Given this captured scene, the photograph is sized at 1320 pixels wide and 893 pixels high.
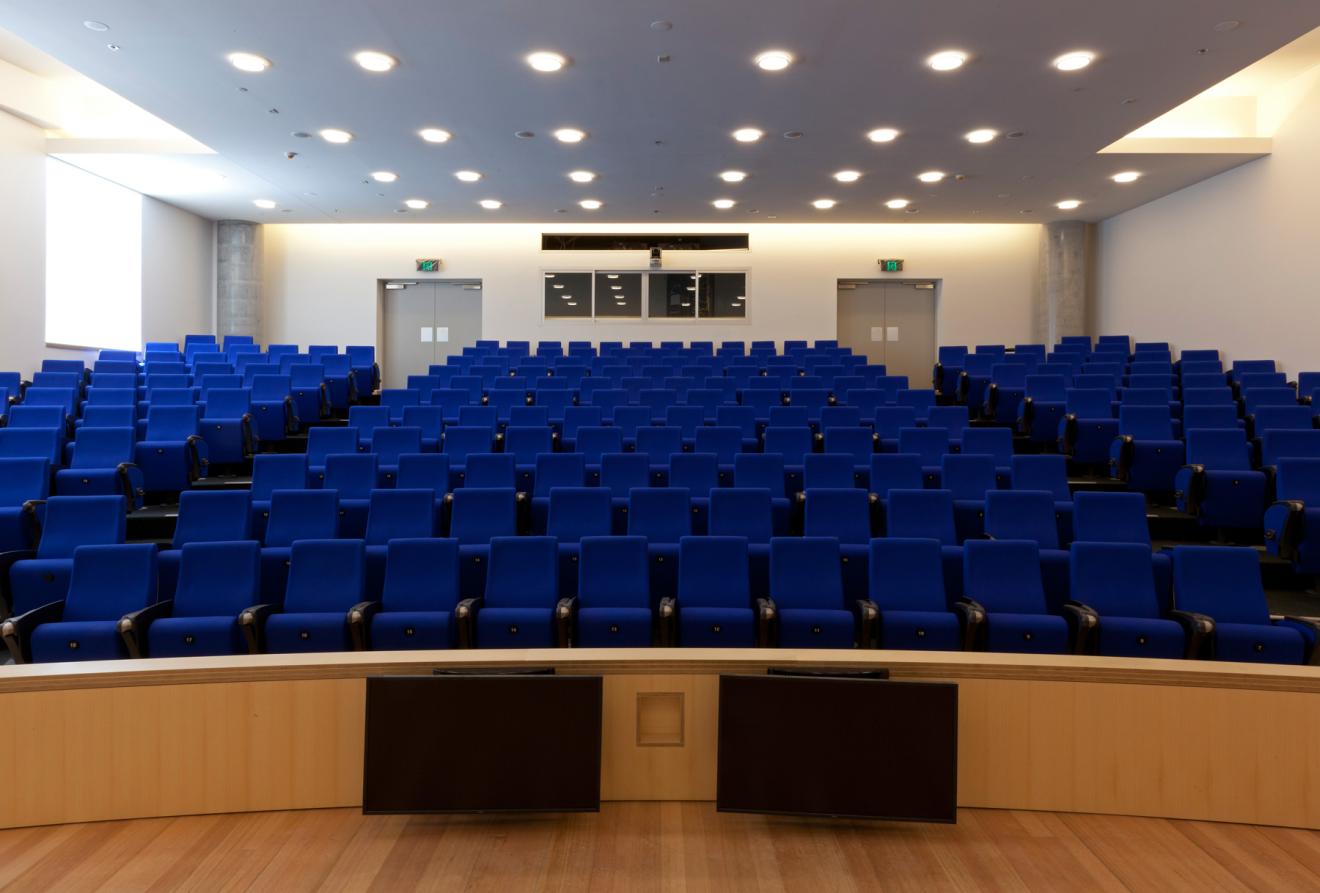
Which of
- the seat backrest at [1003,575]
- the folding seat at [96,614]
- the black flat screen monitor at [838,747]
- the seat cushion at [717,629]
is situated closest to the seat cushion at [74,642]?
the folding seat at [96,614]

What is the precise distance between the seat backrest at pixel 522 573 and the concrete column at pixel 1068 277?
8398 mm

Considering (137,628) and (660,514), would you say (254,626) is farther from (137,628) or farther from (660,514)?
(660,514)

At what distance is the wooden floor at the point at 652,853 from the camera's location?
172 cm

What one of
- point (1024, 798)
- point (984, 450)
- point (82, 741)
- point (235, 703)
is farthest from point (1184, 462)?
point (82, 741)

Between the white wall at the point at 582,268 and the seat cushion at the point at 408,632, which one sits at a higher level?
the white wall at the point at 582,268

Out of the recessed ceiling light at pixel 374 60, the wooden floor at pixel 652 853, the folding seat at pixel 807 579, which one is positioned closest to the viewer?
the wooden floor at pixel 652 853

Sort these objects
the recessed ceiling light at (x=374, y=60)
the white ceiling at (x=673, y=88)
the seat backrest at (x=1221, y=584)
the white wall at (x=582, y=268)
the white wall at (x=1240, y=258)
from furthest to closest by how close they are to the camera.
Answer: the white wall at (x=582, y=268), the white wall at (x=1240, y=258), the recessed ceiling light at (x=374, y=60), the white ceiling at (x=673, y=88), the seat backrest at (x=1221, y=584)

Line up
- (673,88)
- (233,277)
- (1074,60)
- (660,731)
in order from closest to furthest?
(660,731)
(1074,60)
(673,88)
(233,277)

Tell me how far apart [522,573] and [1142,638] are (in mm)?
2382

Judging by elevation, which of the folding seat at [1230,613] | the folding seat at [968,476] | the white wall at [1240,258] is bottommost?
the folding seat at [1230,613]

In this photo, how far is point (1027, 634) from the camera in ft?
9.57

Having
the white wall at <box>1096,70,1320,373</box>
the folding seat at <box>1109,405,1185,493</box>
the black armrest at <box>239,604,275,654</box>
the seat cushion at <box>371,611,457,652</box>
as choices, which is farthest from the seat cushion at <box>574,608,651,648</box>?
the white wall at <box>1096,70,1320,373</box>

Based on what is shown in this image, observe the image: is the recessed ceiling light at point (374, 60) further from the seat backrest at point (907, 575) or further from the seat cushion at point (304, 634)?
the seat backrest at point (907, 575)

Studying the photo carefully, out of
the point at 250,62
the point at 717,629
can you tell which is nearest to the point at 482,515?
the point at 717,629
